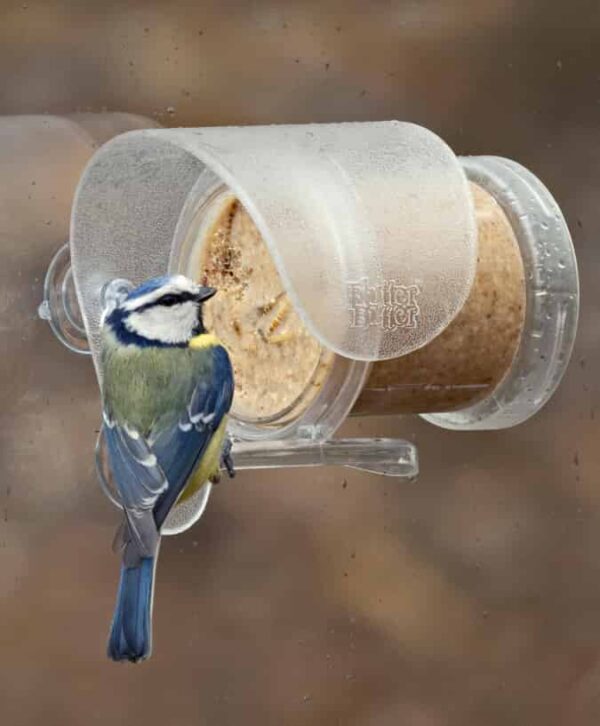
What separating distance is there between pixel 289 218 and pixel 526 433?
738 mm

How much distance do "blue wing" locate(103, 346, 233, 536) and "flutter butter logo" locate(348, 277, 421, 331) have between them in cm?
13

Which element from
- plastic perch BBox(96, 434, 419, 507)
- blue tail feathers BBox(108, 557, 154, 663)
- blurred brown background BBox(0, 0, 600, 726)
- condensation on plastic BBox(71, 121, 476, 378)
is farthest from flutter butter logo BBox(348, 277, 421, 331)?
blurred brown background BBox(0, 0, 600, 726)

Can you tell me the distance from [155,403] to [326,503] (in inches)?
23.0

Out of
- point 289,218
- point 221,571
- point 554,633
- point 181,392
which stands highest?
point 289,218

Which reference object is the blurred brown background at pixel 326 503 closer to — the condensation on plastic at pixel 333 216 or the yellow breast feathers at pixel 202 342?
the condensation on plastic at pixel 333 216

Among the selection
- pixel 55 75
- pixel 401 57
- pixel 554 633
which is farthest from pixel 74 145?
pixel 554 633

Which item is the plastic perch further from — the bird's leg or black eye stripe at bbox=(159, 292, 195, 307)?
black eye stripe at bbox=(159, 292, 195, 307)

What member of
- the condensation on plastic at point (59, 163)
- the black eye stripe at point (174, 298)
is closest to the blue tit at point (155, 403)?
the black eye stripe at point (174, 298)

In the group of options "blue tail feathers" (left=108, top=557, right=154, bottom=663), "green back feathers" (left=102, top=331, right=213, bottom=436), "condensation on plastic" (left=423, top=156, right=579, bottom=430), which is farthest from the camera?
"condensation on plastic" (left=423, top=156, right=579, bottom=430)

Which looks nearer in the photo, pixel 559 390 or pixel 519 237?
pixel 519 237

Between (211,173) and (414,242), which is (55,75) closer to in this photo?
(211,173)

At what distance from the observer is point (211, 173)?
5.83 ft

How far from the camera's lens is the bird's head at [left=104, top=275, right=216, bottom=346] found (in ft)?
4.91

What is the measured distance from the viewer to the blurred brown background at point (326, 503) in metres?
1.90
